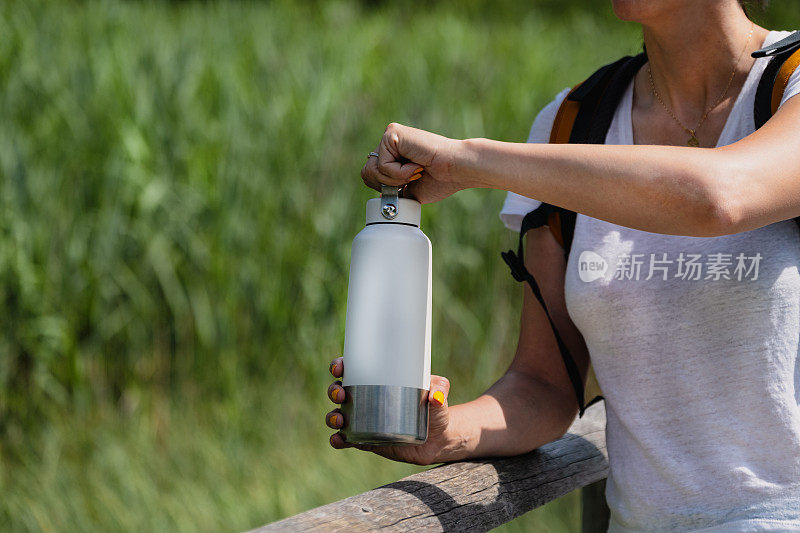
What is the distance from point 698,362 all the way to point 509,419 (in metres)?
0.33

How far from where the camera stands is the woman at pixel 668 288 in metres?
1.09

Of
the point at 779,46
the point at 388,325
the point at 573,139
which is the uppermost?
the point at 779,46

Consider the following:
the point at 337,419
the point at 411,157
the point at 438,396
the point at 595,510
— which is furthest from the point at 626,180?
the point at 595,510

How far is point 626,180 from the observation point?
3.51ft

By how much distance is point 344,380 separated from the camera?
111 centimetres

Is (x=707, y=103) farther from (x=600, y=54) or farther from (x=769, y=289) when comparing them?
(x=600, y=54)

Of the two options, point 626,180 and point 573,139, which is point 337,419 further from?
point 573,139

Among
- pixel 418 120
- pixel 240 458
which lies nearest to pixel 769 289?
pixel 240 458

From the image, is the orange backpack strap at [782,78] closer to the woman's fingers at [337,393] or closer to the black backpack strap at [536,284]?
the black backpack strap at [536,284]

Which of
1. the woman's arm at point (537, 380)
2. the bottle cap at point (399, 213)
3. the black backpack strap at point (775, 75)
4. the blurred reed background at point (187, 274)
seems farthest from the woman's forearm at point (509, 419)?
the blurred reed background at point (187, 274)

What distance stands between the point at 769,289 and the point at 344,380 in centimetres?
67

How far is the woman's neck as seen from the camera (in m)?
1.42

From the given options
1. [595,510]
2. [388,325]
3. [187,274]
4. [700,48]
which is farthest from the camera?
[187,274]

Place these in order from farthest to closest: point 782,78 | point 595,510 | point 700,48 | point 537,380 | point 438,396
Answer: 1. point 595,510
2. point 537,380
3. point 700,48
4. point 782,78
5. point 438,396
